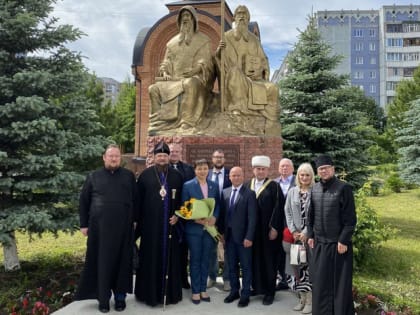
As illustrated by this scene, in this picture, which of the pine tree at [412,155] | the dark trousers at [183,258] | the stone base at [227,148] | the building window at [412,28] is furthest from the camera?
the building window at [412,28]

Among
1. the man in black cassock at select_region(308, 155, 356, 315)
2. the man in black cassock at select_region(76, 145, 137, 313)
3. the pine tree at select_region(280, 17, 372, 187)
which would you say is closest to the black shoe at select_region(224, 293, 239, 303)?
the man in black cassock at select_region(308, 155, 356, 315)

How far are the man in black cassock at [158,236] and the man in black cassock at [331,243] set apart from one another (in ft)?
4.84

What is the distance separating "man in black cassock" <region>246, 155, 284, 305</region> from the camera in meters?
4.41

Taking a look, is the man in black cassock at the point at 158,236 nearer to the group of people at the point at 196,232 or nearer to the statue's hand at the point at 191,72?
the group of people at the point at 196,232

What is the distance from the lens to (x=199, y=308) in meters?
4.32

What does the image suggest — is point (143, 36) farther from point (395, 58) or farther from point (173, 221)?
point (395, 58)

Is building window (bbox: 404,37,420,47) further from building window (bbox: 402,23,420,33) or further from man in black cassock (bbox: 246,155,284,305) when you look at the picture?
man in black cassock (bbox: 246,155,284,305)

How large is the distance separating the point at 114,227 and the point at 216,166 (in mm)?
1621

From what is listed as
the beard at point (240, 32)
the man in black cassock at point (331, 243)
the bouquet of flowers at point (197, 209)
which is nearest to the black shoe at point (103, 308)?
the bouquet of flowers at point (197, 209)

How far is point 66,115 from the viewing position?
19.7 ft

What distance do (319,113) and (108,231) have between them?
24.9ft

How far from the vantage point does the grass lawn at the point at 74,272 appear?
5.03 metres

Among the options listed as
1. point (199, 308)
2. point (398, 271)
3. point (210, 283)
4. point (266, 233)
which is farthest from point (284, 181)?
point (398, 271)

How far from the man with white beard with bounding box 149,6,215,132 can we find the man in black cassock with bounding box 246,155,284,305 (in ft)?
10.2
